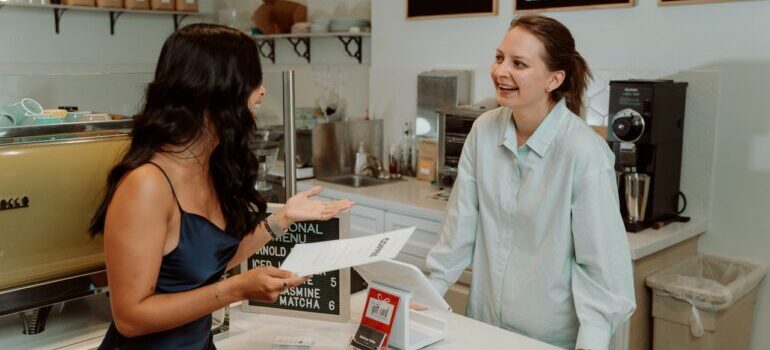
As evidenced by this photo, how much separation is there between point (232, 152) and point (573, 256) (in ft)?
3.09

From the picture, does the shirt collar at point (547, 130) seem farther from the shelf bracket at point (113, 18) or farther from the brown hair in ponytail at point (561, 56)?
the shelf bracket at point (113, 18)

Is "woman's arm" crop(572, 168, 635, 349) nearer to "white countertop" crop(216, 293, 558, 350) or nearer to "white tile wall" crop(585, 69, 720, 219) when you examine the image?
"white countertop" crop(216, 293, 558, 350)

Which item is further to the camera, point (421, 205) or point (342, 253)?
point (421, 205)

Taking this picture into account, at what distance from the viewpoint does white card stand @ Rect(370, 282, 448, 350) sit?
1.67m

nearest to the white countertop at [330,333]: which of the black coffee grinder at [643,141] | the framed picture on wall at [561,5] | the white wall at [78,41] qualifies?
the black coffee grinder at [643,141]

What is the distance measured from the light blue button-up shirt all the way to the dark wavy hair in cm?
82

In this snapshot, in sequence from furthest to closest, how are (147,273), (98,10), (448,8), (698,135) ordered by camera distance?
1. (98,10)
2. (448,8)
3. (698,135)
4. (147,273)

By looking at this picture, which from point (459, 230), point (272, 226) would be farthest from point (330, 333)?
point (459, 230)

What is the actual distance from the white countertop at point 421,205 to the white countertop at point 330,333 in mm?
981

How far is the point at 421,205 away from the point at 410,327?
62.2 inches

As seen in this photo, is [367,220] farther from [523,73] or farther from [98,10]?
[98,10]

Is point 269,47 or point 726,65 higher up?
point 269,47

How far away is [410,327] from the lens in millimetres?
1782

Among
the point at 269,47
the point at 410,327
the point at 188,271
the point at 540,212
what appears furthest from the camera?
the point at 269,47
